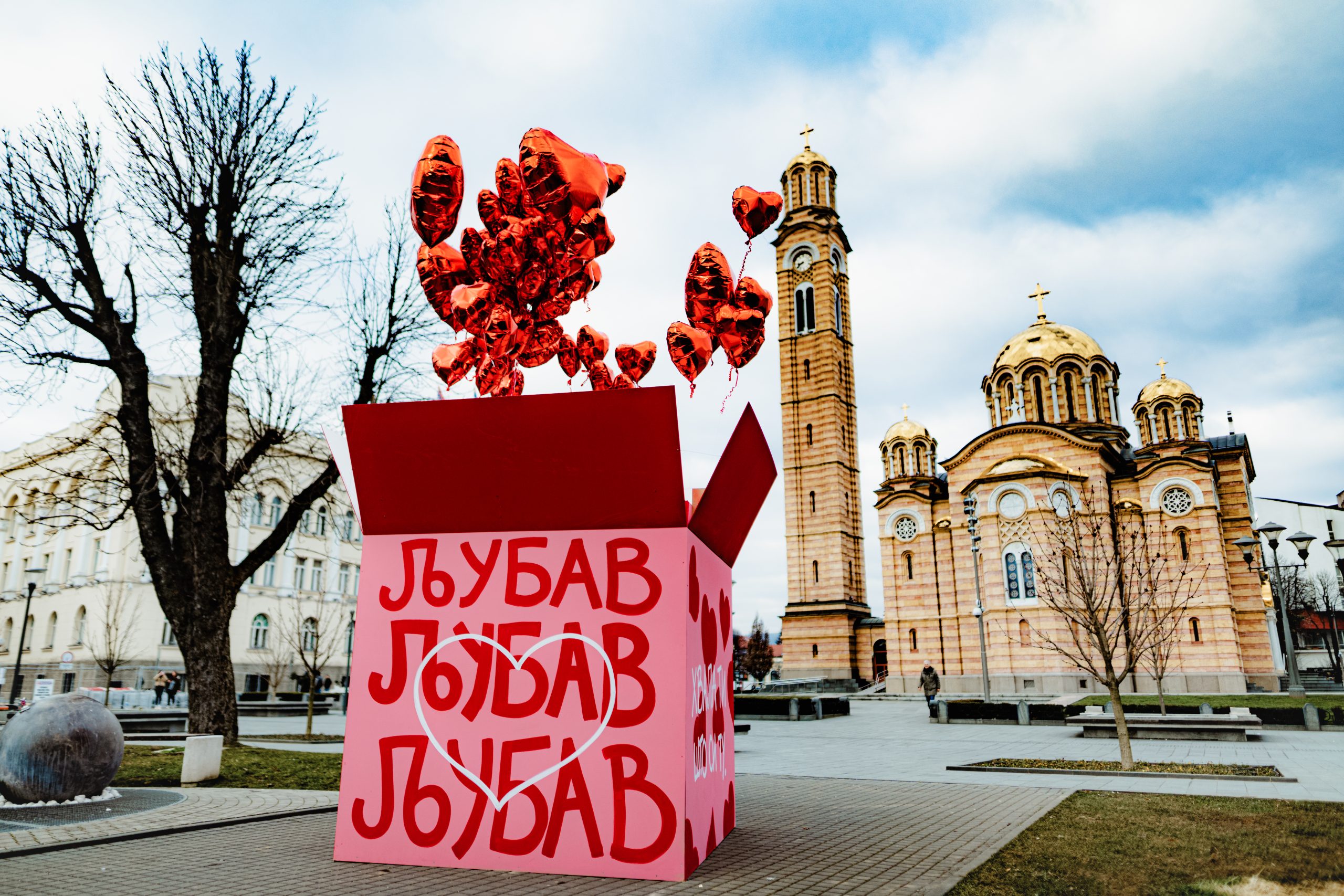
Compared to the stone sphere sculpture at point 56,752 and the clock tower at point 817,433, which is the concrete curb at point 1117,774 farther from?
the clock tower at point 817,433

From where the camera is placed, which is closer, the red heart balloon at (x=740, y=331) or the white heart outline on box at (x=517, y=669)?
the white heart outline on box at (x=517, y=669)

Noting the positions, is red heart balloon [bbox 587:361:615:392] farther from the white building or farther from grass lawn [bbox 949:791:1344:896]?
the white building

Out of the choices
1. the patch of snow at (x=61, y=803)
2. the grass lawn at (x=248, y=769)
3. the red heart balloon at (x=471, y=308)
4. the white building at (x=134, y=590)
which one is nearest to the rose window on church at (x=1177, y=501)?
the white building at (x=134, y=590)

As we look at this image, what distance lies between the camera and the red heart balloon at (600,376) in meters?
9.50

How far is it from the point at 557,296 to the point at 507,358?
0.97 m

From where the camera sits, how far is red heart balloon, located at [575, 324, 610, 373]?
372 inches

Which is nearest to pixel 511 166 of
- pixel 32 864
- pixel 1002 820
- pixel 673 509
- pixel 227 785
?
pixel 673 509

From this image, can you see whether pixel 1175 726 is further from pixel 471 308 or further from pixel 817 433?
pixel 817 433

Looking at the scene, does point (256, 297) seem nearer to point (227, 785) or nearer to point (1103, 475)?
point (227, 785)

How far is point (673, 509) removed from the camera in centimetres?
665

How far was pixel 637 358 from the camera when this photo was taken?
9.69 meters

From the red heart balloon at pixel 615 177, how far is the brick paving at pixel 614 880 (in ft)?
21.4

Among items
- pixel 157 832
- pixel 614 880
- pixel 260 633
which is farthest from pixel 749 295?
pixel 260 633

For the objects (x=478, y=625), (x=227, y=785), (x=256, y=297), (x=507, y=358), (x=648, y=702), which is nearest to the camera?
(x=648, y=702)
